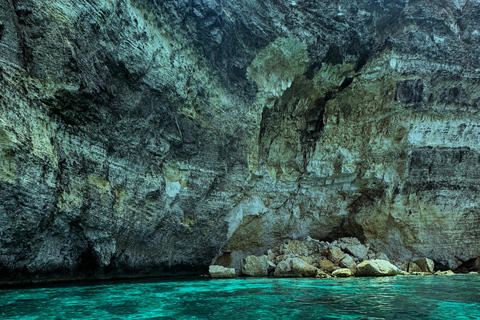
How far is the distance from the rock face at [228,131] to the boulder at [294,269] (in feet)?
9.40

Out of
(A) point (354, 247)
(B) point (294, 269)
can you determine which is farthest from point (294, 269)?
(A) point (354, 247)

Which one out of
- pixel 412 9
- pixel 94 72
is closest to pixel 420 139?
pixel 412 9

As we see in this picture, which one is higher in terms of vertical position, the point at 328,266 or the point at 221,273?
the point at 328,266

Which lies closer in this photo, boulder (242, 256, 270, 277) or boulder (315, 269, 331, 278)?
boulder (315, 269, 331, 278)

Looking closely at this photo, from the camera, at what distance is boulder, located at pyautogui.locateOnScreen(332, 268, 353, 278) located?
42.0 ft

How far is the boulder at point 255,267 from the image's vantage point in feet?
45.0

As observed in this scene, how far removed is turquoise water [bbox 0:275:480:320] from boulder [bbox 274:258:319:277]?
320cm

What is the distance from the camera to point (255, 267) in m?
13.8

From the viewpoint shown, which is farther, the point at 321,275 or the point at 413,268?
the point at 413,268

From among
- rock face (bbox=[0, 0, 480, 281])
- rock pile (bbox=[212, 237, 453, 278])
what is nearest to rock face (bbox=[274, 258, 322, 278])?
rock pile (bbox=[212, 237, 453, 278])

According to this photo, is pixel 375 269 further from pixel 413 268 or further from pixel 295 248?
pixel 295 248

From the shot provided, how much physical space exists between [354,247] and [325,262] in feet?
7.85

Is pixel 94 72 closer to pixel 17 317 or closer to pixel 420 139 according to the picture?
pixel 17 317

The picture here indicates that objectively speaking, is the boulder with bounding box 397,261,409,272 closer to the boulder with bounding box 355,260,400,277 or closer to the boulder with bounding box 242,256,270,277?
the boulder with bounding box 355,260,400,277
